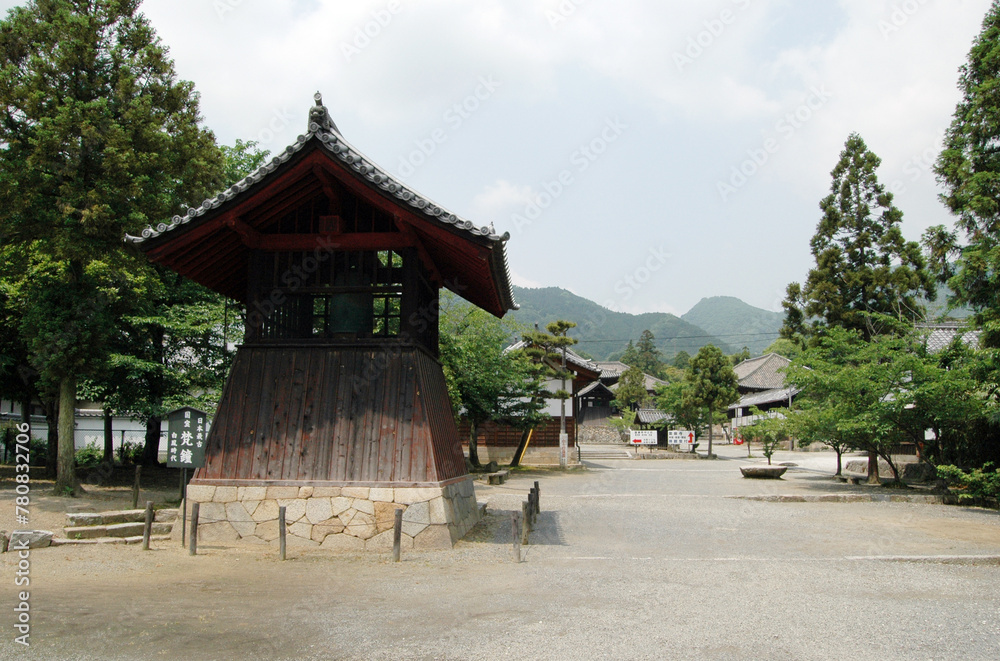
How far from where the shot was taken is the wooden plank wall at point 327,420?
976 centimetres

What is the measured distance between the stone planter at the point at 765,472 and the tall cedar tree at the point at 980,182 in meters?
10.7

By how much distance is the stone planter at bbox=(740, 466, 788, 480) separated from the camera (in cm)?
2514

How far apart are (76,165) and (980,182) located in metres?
19.9

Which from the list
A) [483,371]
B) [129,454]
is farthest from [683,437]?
[129,454]

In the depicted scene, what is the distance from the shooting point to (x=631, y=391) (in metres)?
58.4

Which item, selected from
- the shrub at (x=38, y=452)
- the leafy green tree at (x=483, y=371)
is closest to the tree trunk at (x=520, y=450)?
the leafy green tree at (x=483, y=371)

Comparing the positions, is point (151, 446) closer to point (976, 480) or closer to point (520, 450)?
point (520, 450)

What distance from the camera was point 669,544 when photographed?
11.2m

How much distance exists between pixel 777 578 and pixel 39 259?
52.3 ft

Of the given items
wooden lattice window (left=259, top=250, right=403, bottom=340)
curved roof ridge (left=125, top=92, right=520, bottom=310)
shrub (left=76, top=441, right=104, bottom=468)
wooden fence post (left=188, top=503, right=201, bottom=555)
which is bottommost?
shrub (left=76, top=441, right=104, bottom=468)

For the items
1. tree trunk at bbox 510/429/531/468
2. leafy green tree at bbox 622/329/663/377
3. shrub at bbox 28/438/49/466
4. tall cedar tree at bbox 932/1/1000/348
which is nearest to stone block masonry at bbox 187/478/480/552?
tall cedar tree at bbox 932/1/1000/348

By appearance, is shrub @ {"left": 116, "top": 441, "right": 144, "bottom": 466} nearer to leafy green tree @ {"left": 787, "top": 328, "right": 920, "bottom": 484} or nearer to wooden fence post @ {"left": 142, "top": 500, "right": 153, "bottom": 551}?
wooden fence post @ {"left": 142, "top": 500, "right": 153, "bottom": 551}

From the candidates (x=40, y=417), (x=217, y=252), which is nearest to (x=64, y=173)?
(x=217, y=252)

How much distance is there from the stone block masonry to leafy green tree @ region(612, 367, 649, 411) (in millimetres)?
49356
